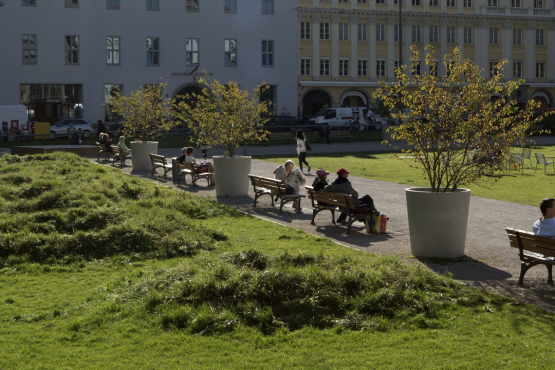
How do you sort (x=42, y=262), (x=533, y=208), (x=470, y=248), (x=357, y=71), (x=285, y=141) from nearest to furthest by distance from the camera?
1. (x=42, y=262)
2. (x=470, y=248)
3. (x=533, y=208)
4. (x=285, y=141)
5. (x=357, y=71)

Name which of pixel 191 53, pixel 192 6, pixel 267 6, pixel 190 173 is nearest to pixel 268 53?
pixel 267 6

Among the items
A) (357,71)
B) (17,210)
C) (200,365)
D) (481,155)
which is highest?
(357,71)

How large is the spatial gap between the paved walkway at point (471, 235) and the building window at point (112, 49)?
1400 inches

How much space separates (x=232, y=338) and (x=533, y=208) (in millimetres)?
10237

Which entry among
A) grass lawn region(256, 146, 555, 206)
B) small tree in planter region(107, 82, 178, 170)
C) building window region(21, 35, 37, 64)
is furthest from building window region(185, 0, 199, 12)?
small tree in planter region(107, 82, 178, 170)

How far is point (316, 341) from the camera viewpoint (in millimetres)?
5965

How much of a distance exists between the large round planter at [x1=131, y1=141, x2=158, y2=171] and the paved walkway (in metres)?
4.49

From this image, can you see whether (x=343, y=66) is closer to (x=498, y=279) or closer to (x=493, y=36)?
(x=493, y=36)

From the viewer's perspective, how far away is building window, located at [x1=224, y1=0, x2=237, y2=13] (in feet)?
181

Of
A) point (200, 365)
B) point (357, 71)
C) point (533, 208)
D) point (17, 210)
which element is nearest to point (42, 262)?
point (17, 210)

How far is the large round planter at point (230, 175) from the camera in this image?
16281 millimetres

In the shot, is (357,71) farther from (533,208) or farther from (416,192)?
(416,192)

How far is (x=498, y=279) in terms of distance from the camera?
26.6 ft

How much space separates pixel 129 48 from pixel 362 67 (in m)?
21.6
